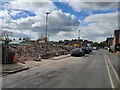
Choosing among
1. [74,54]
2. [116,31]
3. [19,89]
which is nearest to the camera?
[19,89]

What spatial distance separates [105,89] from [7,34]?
6167 centimetres

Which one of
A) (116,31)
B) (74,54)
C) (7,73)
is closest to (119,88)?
(7,73)

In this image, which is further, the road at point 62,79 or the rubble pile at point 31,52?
the rubble pile at point 31,52

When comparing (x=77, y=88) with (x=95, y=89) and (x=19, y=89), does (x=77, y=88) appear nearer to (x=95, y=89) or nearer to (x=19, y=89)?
(x=95, y=89)

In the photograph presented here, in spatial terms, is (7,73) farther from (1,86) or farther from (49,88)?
(49,88)

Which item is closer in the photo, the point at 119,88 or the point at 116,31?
the point at 119,88

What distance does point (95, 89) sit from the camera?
11000 millimetres

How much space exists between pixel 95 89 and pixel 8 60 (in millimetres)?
14152

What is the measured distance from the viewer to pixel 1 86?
37.7 ft

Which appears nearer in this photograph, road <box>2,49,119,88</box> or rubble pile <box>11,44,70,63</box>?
road <box>2,49,119,88</box>

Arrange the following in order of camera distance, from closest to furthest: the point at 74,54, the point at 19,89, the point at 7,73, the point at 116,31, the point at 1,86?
the point at 19,89, the point at 1,86, the point at 7,73, the point at 74,54, the point at 116,31

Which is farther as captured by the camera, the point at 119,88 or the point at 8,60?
the point at 8,60

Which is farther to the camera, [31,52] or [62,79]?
[31,52]

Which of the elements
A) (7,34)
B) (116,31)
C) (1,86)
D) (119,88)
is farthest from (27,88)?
(116,31)
